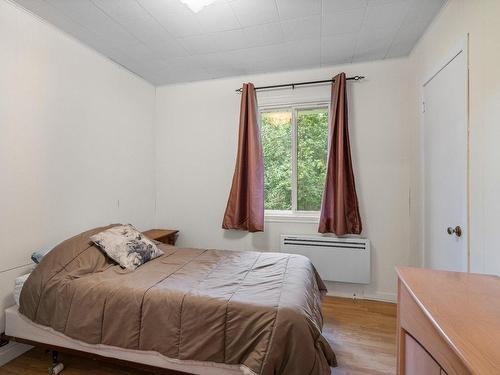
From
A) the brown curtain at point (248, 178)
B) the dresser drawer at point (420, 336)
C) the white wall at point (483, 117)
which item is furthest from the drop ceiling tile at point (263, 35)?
the dresser drawer at point (420, 336)

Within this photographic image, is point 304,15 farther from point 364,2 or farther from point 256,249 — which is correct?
point 256,249

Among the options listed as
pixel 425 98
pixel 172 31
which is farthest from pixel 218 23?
pixel 425 98

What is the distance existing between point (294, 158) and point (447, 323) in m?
2.48

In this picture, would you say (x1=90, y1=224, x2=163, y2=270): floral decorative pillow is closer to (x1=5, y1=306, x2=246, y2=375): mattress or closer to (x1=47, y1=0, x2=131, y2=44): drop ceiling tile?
(x1=5, y1=306, x2=246, y2=375): mattress

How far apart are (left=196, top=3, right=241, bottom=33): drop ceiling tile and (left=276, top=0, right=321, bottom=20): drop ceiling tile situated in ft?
1.27

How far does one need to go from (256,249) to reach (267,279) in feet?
4.41

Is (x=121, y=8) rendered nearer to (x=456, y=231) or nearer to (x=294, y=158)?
(x=294, y=158)

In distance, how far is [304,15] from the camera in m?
2.01

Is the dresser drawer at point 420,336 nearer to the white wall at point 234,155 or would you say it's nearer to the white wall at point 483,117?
the white wall at point 483,117

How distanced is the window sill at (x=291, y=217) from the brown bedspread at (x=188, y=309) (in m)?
0.98

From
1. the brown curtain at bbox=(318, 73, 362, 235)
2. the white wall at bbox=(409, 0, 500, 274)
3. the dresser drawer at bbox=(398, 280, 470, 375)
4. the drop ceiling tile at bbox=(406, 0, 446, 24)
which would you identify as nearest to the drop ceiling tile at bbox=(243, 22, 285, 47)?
the brown curtain at bbox=(318, 73, 362, 235)

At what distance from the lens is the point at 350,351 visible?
1906mm

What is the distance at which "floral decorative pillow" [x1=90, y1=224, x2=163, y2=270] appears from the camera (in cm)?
199

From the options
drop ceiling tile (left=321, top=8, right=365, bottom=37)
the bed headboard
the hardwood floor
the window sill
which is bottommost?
the hardwood floor
